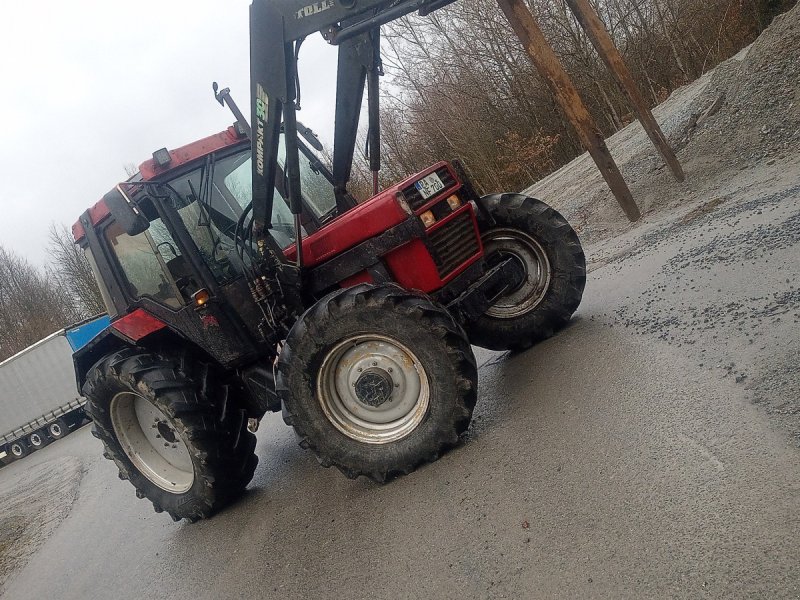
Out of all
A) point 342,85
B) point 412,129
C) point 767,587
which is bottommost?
point 767,587

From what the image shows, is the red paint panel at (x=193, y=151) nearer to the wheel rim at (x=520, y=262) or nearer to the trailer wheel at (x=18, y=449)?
the wheel rim at (x=520, y=262)

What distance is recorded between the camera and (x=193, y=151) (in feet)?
17.1

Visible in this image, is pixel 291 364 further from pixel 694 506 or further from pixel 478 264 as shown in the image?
pixel 694 506

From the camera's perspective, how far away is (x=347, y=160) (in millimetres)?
5578

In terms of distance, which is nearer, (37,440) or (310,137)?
(310,137)

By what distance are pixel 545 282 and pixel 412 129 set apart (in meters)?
22.8

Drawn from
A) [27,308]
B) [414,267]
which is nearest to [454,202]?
[414,267]

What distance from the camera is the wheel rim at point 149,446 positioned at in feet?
18.5

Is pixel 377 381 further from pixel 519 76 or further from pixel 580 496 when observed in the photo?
pixel 519 76

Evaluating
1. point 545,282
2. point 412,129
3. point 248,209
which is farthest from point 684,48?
point 248,209

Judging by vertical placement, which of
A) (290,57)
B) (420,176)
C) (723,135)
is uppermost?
(290,57)

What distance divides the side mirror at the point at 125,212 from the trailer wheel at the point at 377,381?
130 cm

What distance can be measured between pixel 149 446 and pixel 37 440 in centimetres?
1878

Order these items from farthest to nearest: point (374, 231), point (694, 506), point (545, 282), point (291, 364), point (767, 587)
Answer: point (545, 282), point (374, 231), point (291, 364), point (694, 506), point (767, 587)
